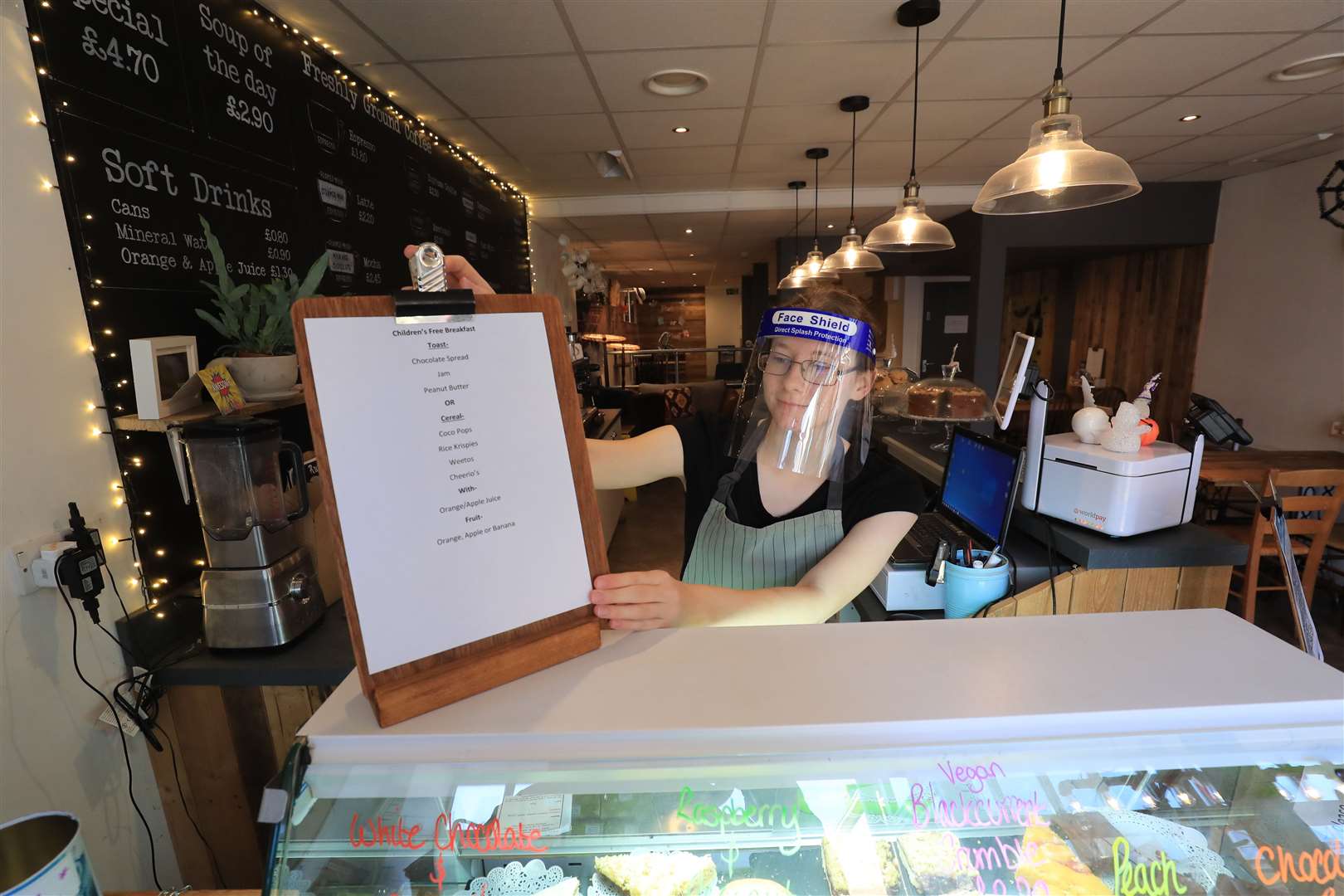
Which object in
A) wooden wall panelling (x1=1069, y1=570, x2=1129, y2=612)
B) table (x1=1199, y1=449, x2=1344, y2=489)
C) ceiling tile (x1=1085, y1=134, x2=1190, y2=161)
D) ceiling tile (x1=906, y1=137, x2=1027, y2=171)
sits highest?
ceiling tile (x1=906, y1=137, x2=1027, y2=171)

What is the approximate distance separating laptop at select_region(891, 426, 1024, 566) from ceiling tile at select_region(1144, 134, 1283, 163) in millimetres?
3762

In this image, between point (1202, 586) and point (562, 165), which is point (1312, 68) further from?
point (562, 165)

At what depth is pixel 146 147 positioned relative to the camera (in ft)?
5.49

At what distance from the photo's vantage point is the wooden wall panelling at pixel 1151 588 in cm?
186

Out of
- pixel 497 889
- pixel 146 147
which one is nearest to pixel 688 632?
pixel 497 889

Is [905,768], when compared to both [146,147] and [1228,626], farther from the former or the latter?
[146,147]

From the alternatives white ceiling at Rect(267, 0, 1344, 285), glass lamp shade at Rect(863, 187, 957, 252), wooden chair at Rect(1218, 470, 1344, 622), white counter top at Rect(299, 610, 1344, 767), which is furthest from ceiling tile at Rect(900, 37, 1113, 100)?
white counter top at Rect(299, 610, 1344, 767)

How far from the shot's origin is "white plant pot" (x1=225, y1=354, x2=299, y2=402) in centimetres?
156

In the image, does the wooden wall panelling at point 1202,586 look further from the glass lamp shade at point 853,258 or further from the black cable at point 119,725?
the black cable at point 119,725

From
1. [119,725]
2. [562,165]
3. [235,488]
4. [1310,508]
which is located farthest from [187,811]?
[1310,508]

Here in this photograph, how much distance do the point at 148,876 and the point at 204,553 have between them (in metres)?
0.78

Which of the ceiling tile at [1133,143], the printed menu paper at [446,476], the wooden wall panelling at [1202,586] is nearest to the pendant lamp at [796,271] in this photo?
the ceiling tile at [1133,143]

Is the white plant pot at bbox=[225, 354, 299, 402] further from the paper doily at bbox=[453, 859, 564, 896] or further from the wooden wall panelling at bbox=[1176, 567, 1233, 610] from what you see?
the wooden wall panelling at bbox=[1176, 567, 1233, 610]

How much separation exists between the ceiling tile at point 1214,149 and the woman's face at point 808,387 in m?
4.61
